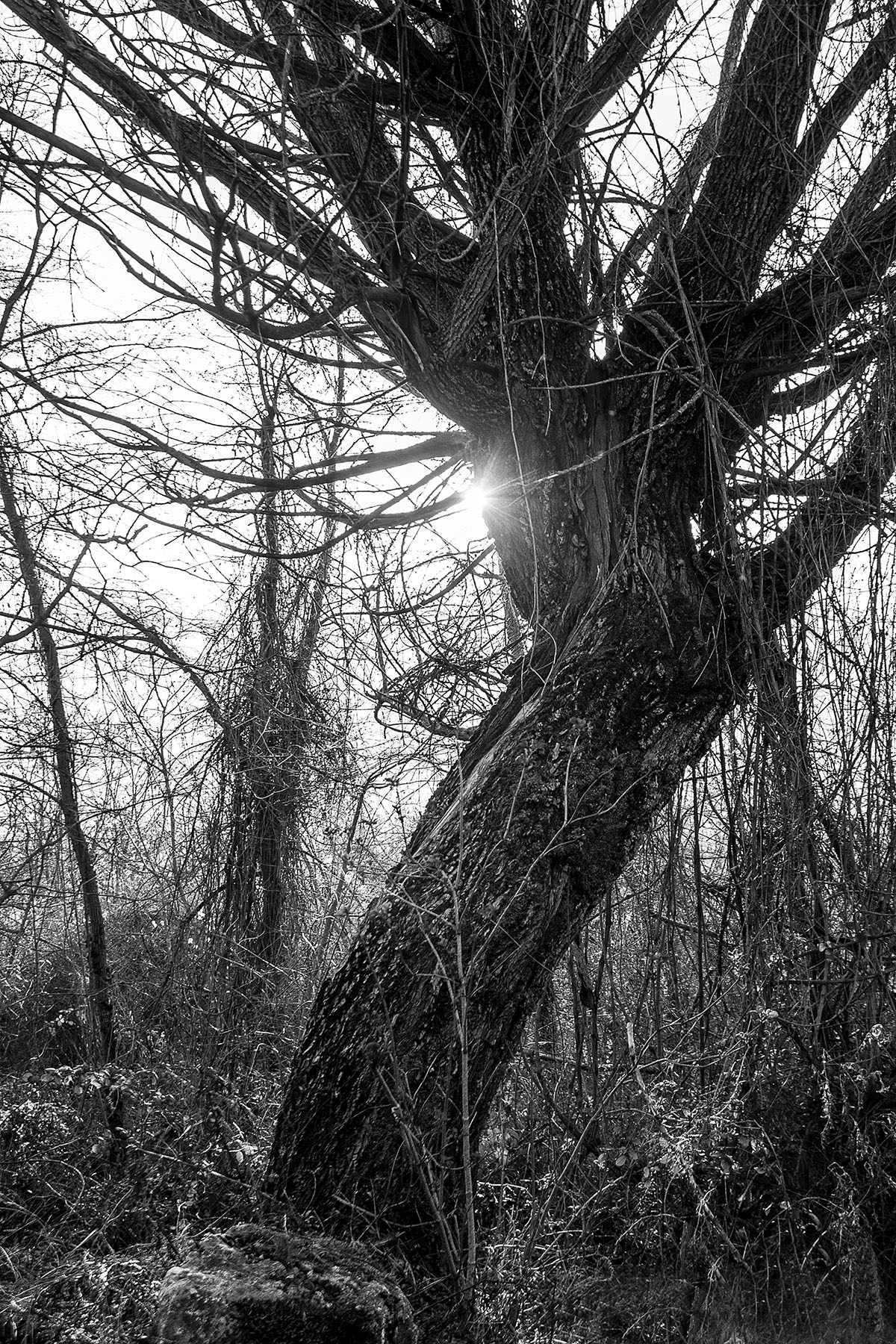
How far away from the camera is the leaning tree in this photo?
2.59 meters

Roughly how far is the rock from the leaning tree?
0.90ft

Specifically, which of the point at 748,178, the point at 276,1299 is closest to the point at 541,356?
the point at 748,178

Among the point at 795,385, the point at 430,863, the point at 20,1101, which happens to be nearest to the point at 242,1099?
the point at 20,1101

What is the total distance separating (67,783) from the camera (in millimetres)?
4430

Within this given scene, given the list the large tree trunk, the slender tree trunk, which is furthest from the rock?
the slender tree trunk

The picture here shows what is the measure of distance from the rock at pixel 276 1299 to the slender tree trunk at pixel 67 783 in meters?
2.43

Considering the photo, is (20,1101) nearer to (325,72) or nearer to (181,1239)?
(181,1239)

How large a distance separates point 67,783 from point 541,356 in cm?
302

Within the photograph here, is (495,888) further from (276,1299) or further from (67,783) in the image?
(67,783)

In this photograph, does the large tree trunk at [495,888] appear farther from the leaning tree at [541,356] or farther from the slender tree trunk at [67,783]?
the slender tree trunk at [67,783]

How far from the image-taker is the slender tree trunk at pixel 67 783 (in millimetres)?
4297

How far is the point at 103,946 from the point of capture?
4.34m

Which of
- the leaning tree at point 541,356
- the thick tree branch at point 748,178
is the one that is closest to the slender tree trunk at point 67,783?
the leaning tree at point 541,356

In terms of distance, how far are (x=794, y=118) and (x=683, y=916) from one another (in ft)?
10.7
